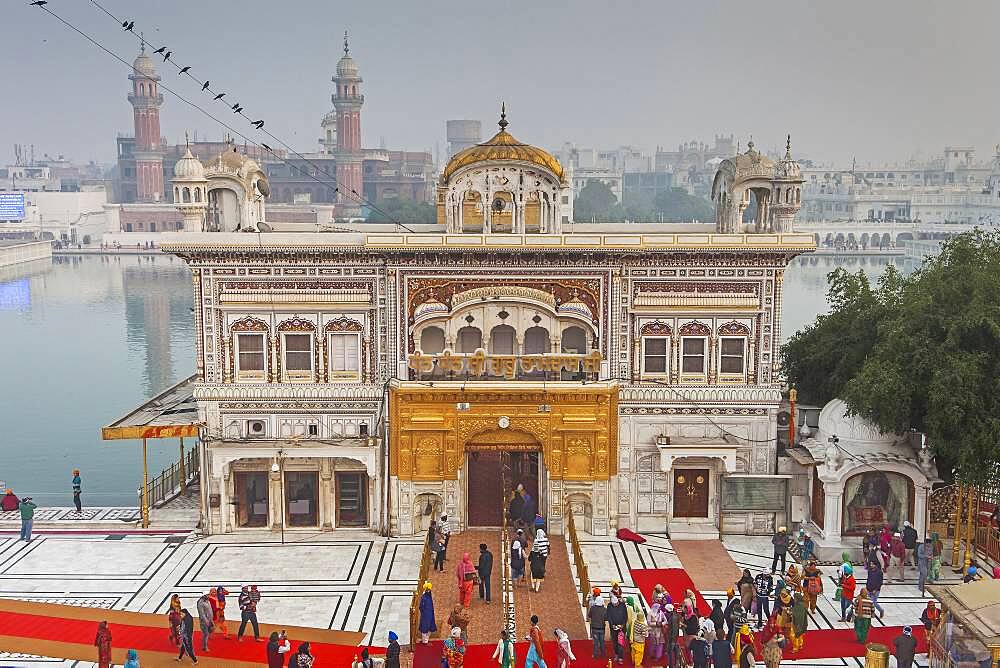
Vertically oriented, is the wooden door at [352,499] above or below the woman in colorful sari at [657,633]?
above

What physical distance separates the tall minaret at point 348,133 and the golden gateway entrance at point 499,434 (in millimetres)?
106460

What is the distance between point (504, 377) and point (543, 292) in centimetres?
202

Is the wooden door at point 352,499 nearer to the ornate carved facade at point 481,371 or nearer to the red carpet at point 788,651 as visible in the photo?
the ornate carved facade at point 481,371

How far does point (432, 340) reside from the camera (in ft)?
76.3

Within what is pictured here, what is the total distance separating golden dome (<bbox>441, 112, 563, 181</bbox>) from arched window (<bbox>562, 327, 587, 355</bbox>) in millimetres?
3655

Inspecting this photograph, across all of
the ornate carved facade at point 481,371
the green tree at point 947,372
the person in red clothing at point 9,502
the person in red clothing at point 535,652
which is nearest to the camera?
the person in red clothing at point 535,652

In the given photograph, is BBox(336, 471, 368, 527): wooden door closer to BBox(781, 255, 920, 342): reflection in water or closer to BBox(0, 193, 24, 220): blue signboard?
BBox(781, 255, 920, 342): reflection in water

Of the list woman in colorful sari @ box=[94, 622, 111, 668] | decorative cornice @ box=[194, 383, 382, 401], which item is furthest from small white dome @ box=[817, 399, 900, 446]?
woman in colorful sari @ box=[94, 622, 111, 668]

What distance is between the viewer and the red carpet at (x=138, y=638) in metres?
17.0

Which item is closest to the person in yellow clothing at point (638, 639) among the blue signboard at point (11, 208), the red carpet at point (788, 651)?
the red carpet at point (788, 651)

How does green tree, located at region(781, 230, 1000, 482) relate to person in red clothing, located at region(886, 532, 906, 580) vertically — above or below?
above

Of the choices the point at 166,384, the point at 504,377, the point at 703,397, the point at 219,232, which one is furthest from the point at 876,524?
the point at 166,384

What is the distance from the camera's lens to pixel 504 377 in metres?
22.3

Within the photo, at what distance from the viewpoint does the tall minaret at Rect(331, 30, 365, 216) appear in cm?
12725
